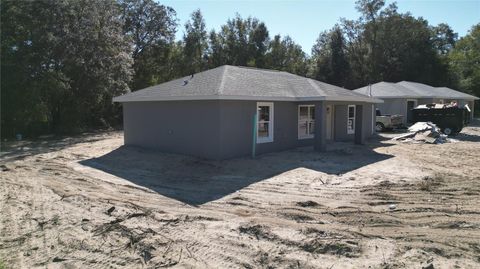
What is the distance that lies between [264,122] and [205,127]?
270cm

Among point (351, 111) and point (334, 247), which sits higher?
point (351, 111)

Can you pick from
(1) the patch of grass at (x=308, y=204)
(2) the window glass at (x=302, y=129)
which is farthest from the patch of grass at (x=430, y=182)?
(2) the window glass at (x=302, y=129)

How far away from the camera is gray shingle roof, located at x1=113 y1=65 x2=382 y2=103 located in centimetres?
1361

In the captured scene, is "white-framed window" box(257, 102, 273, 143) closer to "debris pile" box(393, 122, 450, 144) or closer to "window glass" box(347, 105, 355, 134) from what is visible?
"window glass" box(347, 105, 355, 134)

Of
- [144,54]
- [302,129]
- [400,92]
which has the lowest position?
[302,129]

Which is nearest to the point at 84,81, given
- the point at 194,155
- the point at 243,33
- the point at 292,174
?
the point at 194,155

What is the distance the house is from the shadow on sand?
1.94 ft

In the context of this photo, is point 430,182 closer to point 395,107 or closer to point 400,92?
point 395,107

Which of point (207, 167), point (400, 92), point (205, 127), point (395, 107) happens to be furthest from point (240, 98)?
point (400, 92)

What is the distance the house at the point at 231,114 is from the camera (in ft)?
44.1

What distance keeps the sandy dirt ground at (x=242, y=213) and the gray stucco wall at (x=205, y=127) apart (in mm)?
777

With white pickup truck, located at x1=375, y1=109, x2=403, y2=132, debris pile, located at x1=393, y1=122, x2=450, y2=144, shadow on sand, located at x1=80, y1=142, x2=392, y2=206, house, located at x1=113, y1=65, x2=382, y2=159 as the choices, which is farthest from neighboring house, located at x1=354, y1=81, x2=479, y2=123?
shadow on sand, located at x1=80, y1=142, x2=392, y2=206

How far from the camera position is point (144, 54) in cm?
3547

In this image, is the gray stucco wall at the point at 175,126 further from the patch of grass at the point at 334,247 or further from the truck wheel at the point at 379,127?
the truck wheel at the point at 379,127
